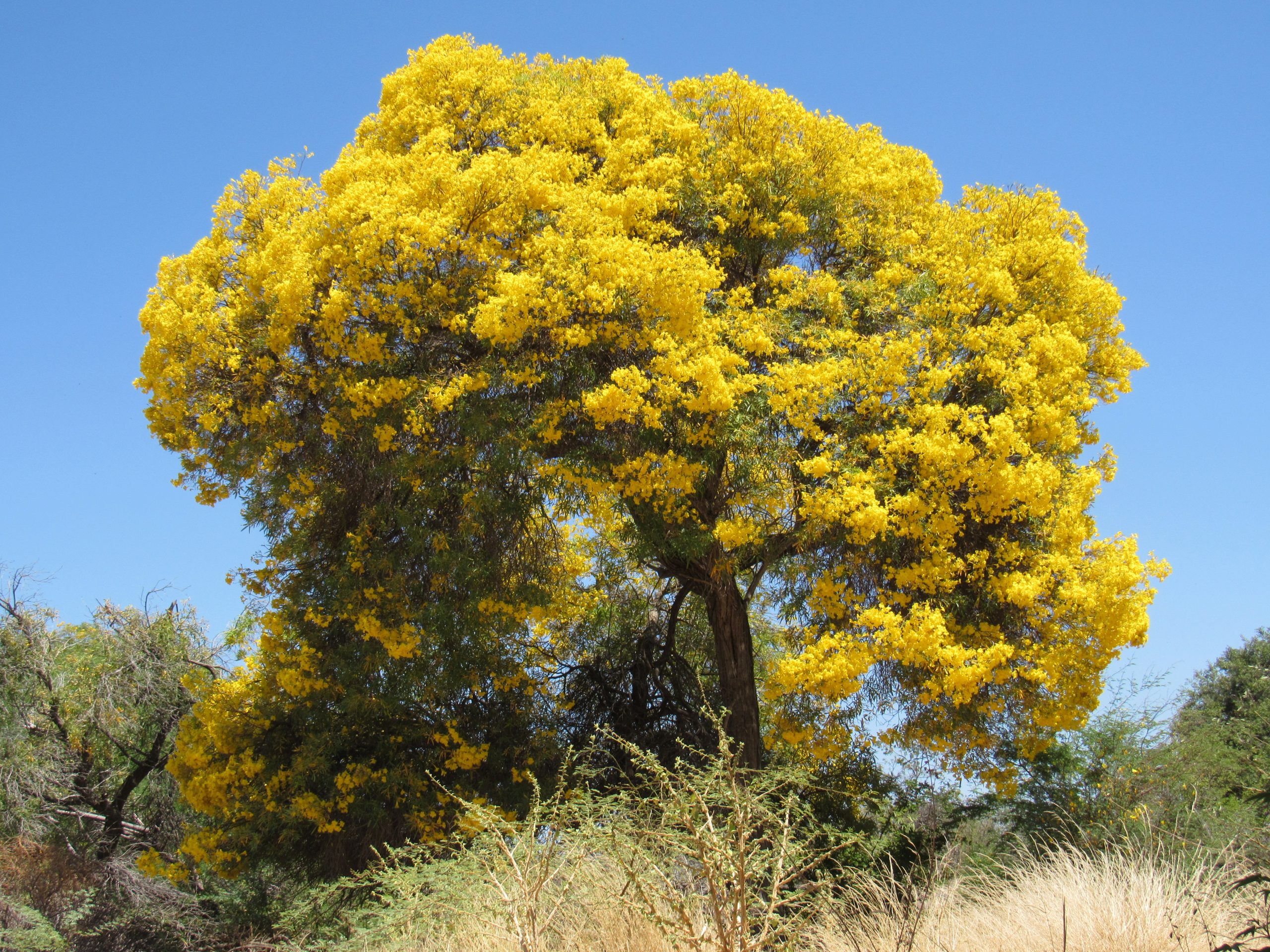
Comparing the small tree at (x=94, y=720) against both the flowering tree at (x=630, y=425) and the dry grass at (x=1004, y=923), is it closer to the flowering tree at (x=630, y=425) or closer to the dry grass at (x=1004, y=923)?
the flowering tree at (x=630, y=425)

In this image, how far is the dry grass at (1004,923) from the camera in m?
6.29

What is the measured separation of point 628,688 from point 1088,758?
673 centimetres

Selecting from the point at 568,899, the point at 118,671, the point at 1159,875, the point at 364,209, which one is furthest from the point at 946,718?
the point at 118,671

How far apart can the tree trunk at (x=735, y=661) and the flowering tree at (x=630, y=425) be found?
53 mm

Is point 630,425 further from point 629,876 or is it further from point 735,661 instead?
point 629,876

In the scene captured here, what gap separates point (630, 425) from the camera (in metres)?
10.7

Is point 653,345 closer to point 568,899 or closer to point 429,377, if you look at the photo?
point 429,377

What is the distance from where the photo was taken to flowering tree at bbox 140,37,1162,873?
33.1 ft

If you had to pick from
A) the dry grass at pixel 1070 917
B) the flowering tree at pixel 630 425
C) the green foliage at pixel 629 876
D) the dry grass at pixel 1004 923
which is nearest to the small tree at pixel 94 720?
the flowering tree at pixel 630 425

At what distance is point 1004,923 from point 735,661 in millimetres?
5687

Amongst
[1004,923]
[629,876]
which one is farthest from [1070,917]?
[629,876]

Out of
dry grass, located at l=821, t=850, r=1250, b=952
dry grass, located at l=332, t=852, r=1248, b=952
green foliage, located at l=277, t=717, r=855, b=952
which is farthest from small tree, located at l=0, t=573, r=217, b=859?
dry grass, located at l=821, t=850, r=1250, b=952

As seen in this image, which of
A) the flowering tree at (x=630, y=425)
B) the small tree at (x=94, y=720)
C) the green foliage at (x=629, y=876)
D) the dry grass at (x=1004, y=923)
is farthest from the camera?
the small tree at (x=94, y=720)

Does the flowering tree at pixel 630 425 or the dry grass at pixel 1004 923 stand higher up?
the flowering tree at pixel 630 425
